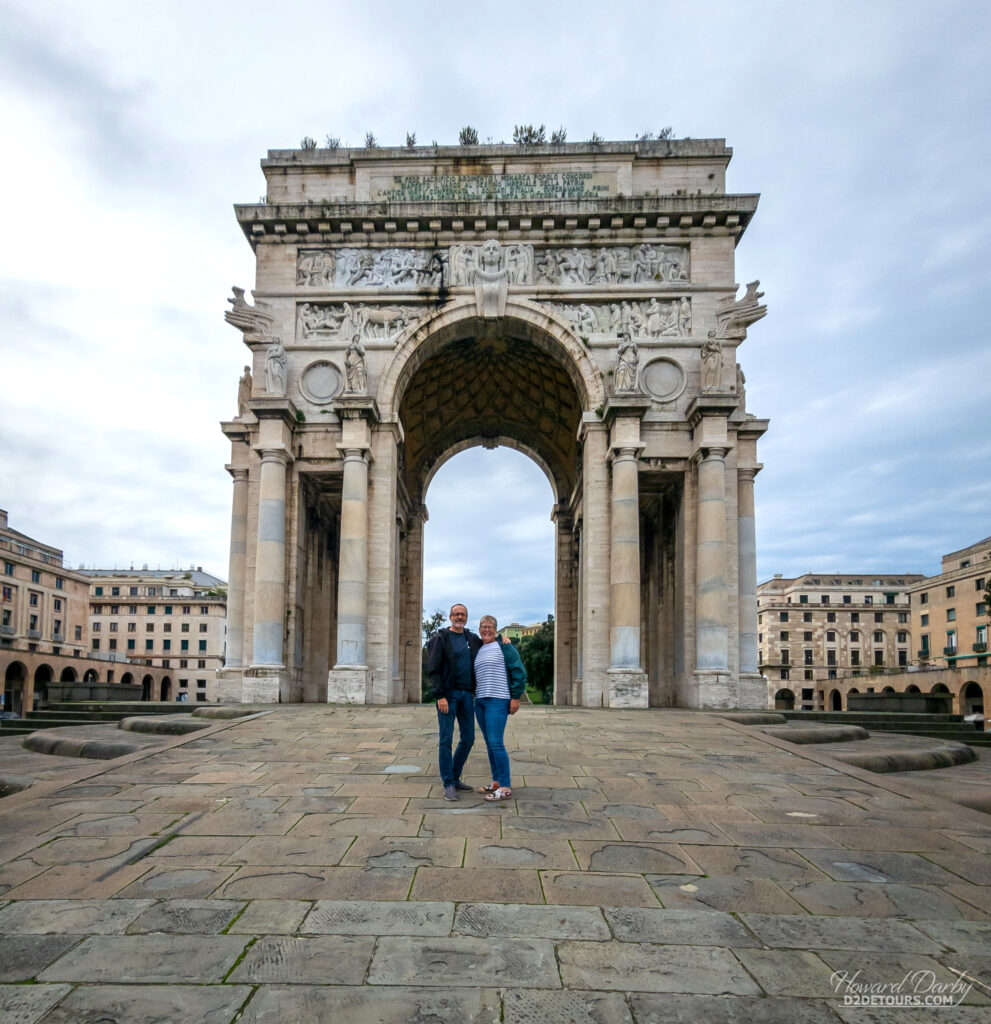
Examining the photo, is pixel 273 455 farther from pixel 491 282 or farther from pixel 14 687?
pixel 14 687

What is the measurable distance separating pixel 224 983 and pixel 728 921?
9.65ft

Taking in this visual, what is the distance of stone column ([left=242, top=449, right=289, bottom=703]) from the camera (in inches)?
821

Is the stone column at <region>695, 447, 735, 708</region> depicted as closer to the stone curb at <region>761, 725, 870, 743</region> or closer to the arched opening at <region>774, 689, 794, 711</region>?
the stone curb at <region>761, 725, 870, 743</region>

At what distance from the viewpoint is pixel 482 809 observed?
23.5 feet

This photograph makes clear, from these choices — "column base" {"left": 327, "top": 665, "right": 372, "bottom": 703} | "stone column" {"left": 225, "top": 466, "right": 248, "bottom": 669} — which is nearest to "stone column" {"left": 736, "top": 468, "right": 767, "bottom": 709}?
"column base" {"left": 327, "top": 665, "right": 372, "bottom": 703}

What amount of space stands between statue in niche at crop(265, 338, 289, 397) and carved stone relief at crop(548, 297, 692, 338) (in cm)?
833

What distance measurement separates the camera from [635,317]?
922 inches

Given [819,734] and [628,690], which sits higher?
[819,734]

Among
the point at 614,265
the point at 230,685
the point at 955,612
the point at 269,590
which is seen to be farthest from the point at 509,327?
the point at 955,612

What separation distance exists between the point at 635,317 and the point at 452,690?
18.0 m

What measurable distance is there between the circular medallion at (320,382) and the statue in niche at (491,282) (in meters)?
4.84

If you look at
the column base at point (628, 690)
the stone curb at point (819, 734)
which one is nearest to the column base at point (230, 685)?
the column base at point (628, 690)

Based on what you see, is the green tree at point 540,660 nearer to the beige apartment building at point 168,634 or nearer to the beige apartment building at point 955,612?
the beige apartment building at point 955,612

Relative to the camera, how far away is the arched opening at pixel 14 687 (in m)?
52.6
